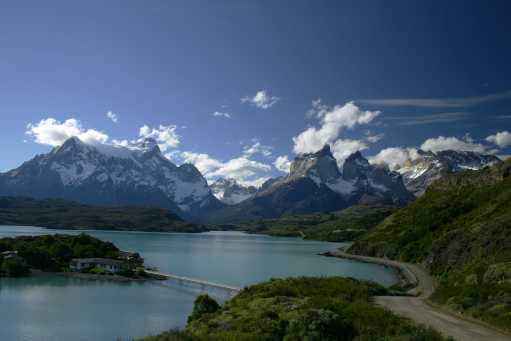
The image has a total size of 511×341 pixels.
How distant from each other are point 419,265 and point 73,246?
257ft

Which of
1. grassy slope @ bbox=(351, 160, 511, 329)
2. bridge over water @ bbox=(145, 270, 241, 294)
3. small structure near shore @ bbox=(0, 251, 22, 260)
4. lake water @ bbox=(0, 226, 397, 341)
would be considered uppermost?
grassy slope @ bbox=(351, 160, 511, 329)

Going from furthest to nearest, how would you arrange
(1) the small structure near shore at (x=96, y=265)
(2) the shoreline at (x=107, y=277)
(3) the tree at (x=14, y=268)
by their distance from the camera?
(1) the small structure near shore at (x=96, y=265) → (2) the shoreline at (x=107, y=277) → (3) the tree at (x=14, y=268)

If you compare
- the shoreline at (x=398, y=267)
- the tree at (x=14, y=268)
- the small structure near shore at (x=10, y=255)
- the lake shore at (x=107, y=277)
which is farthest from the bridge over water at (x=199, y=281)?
the shoreline at (x=398, y=267)

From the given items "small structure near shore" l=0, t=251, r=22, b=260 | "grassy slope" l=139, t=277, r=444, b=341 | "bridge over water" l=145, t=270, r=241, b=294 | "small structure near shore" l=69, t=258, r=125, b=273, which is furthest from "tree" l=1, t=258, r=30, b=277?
"grassy slope" l=139, t=277, r=444, b=341

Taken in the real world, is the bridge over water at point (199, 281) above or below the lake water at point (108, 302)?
above

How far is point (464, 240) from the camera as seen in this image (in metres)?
76.1

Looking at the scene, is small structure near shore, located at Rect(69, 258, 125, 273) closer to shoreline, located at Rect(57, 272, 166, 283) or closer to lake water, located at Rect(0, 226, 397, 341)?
shoreline, located at Rect(57, 272, 166, 283)

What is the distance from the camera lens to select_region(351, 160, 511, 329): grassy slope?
36.0 metres

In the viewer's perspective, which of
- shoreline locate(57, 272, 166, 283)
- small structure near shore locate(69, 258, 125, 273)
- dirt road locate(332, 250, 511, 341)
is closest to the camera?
dirt road locate(332, 250, 511, 341)

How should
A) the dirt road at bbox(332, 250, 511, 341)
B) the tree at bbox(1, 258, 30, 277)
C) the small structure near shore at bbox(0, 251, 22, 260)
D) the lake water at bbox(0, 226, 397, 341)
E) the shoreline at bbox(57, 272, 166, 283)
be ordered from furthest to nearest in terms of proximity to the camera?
the small structure near shore at bbox(0, 251, 22, 260) → the shoreline at bbox(57, 272, 166, 283) → the tree at bbox(1, 258, 30, 277) → the lake water at bbox(0, 226, 397, 341) → the dirt road at bbox(332, 250, 511, 341)

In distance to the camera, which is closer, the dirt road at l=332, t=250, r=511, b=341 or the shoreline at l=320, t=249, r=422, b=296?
the dirt road at l=332, t=250, r=511, b=341

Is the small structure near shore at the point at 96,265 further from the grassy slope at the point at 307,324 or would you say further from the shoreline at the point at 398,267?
the grassy slope at the point at 307,324

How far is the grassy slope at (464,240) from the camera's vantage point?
3597 centimetres

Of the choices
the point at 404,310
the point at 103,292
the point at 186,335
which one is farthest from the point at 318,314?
the point at 103,292
